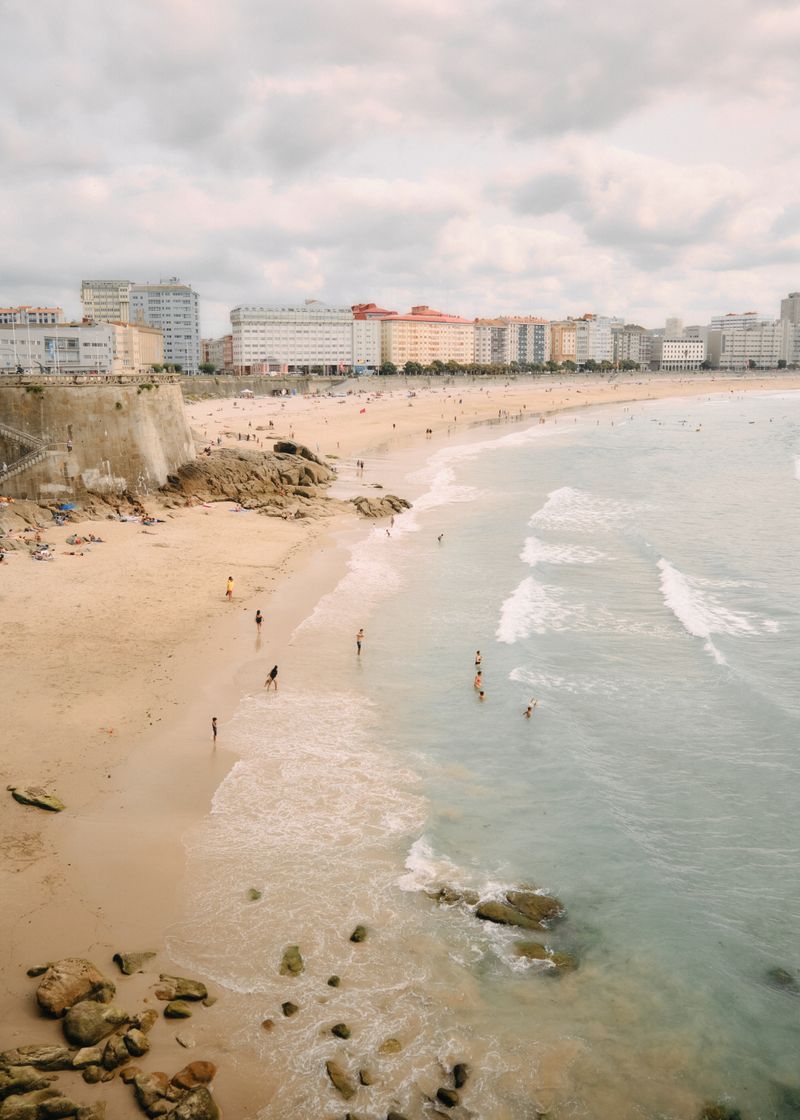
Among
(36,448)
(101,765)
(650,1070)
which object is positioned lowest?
(650,1070)

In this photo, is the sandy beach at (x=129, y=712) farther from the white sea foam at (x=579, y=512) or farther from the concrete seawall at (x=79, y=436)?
the white sea foam at (x=579, y=512)

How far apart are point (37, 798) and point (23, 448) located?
20782 mm

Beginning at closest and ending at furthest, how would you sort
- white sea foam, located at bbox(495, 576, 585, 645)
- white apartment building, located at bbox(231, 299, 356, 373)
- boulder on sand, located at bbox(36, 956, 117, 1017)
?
boulder on sand, located at bbox(36, 956, 117, 1017) < white sea foam, located at bbox(495, 576, 585, 645) < white apartment building, located at bbox(231, 299, 356, 373)

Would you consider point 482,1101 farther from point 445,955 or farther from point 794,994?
point 794,994

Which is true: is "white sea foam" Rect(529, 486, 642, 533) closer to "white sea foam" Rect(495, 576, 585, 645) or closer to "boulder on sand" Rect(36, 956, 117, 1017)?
"white sea foam" Rect(495, 576, 585, 645)

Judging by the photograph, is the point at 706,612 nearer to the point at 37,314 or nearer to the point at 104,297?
the point at 37,314

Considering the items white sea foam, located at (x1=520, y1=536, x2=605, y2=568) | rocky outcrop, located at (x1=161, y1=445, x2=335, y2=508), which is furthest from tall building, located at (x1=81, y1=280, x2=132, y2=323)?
white sea foam, located at (x1=520, y1=536, x2=605, y2=568)

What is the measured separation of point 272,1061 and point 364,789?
5.18 metres

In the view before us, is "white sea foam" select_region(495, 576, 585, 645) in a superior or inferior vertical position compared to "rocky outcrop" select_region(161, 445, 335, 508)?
inferior

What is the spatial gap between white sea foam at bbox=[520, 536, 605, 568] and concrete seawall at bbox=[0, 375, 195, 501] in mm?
15017

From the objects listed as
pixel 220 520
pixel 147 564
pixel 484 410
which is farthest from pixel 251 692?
pixel 484 410

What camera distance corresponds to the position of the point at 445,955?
9.44m

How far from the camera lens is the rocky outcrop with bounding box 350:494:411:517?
3372cm

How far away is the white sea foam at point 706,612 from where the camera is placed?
66.8 feet
